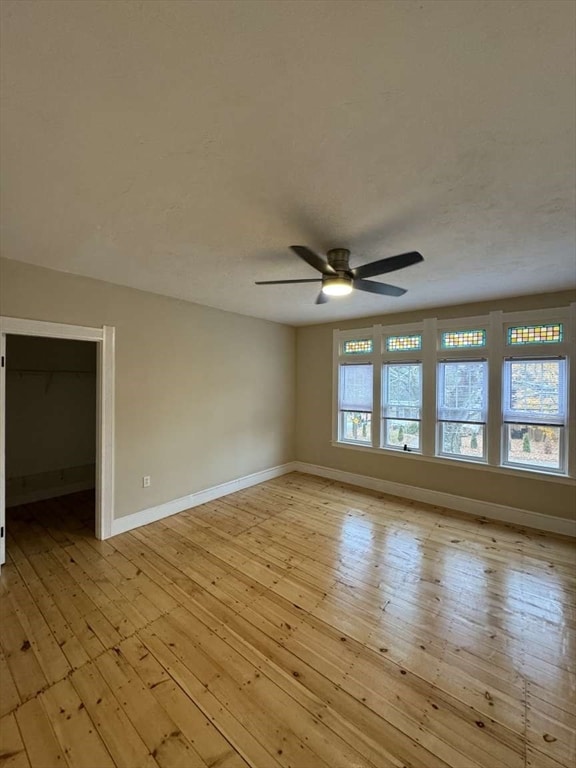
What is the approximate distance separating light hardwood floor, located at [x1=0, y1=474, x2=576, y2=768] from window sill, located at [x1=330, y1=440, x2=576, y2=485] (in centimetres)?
68

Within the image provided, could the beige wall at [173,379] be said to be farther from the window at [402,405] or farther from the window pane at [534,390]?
the window pane at [534,390]

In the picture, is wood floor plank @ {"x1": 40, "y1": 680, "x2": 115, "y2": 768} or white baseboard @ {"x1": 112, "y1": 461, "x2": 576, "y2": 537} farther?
white baseboard @ {"x1": 112, "y1": 461, "x2": 576, "y2": 537}

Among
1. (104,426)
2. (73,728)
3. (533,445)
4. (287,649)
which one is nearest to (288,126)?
(287,649)

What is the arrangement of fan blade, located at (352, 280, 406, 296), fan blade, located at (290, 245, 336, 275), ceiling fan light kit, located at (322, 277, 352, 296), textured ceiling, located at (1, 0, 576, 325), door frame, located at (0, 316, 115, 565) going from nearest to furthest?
textured ceiling, located at (1, 0, 576, 325), fan blade, located at (290, 245, 336, 275), ceiling fan light kit, located at (322, 277, 352, 296), fan blade, located at (352, 280, 406, 296), door frame, located at (0, 316, 115, 565)

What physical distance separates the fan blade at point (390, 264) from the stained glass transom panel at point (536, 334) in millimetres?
2650

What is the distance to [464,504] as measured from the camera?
4.36m

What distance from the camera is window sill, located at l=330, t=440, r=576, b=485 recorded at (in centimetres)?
377

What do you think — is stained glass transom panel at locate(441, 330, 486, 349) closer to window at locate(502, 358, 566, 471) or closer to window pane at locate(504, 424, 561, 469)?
window at locate(502, 358, 566, 471)

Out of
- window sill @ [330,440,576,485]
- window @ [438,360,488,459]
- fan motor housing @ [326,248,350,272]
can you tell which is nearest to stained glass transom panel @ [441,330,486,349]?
window @ [438,360,488,459]

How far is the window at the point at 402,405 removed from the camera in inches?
191

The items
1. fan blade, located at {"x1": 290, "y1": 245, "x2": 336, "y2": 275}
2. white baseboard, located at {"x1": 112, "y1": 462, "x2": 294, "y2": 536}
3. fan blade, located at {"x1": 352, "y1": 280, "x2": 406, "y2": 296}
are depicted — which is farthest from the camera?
white baseboard, located at {"x1": 112, "y1": 462, "x2": 294, "y2": 536}

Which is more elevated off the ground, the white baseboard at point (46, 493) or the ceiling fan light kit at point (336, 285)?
the ceiling fan light kit at point (336, 285)

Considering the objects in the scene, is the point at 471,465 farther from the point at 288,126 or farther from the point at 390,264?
the point at 288,126

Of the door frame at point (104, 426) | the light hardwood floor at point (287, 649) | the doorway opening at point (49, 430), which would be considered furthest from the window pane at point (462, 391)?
the doorway opening at point (49, 430)
